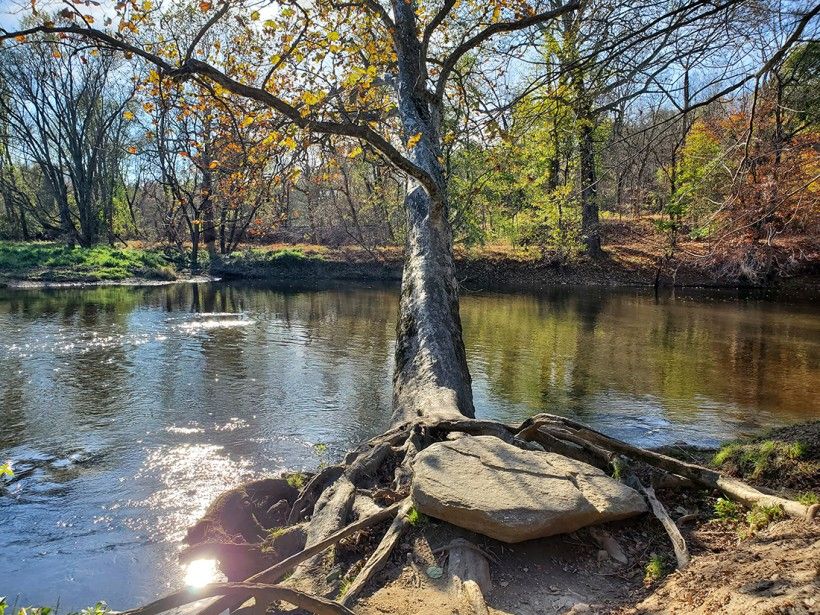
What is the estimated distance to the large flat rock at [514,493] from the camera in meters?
3.60

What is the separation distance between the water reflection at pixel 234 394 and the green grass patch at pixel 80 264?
8.64 m

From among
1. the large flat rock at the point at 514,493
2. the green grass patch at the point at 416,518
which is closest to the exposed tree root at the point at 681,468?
the large flat rock at the point at 514,493

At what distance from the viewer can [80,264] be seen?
30.3 metres

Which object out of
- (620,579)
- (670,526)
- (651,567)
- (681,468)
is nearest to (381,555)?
(620,579)

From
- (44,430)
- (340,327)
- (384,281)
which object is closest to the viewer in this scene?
(44,430)

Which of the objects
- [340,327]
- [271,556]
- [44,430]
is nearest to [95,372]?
[44,430]

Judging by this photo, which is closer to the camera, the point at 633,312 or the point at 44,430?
the point at 44,430

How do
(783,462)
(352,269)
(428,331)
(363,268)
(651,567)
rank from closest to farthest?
1. (651,567)
2. (783,462)
3. (428,331)
4. (363,268)
5. (352,269)

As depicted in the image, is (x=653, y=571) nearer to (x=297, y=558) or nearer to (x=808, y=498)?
(x=808, y=498)

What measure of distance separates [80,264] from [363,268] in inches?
609

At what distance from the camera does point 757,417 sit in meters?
9.23

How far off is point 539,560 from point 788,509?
5.69ft

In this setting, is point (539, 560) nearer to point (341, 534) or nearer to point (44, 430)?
point (341, 534)

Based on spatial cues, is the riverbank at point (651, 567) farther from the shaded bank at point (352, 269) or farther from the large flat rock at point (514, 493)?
the shaded bank at point (352, 269)
